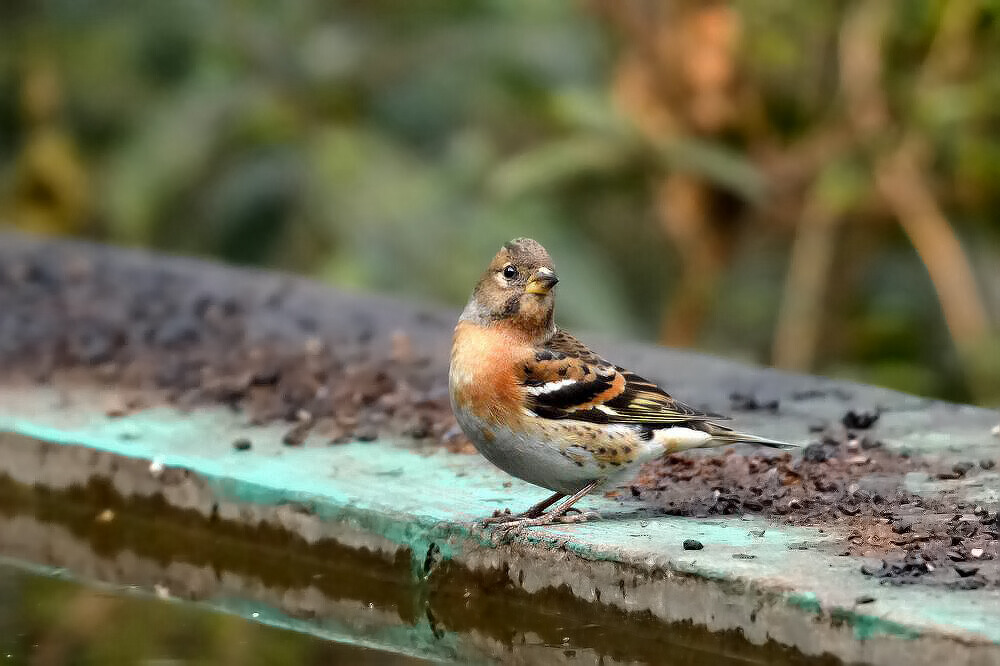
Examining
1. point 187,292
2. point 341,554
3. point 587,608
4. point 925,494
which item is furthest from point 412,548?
point 187,292

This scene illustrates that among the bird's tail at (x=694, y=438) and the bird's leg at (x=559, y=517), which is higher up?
the bird's tail at (x=694, y=438)

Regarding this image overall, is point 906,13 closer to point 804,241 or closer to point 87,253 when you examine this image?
point 804,241

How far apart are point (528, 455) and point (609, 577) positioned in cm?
43

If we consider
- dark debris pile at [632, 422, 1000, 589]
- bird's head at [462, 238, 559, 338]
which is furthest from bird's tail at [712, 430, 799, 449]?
bird's head at [462, 238, 559, 338]

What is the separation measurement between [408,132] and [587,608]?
8835 mm

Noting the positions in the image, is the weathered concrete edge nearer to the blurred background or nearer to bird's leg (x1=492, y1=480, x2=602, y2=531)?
bird's leg (x1=492, y1=480, x2=602, y2=531)

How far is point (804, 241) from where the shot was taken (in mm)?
10133

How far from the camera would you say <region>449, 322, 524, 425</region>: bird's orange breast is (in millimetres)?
4105

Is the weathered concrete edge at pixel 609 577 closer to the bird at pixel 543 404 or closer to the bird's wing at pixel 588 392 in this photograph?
the bird at pixel 543 404

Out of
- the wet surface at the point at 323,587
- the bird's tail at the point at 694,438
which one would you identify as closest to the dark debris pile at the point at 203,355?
the wet surface at the point at 323,587

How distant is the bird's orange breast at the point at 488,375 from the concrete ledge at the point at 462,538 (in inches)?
13.5

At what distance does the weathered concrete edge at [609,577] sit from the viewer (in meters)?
3.43

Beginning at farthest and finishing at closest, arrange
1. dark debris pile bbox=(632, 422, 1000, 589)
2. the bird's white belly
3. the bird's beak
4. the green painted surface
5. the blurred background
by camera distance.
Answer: the blurred background
the bird's beak
the bird's white belly
dark debris pile bbox=(632, 422, 1000, 589)
the green painted surface

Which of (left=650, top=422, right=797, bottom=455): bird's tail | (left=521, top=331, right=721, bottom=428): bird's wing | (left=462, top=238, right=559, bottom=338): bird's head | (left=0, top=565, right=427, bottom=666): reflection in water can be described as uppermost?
(left=462, top=238, right=559, bottom=338): bird's head
